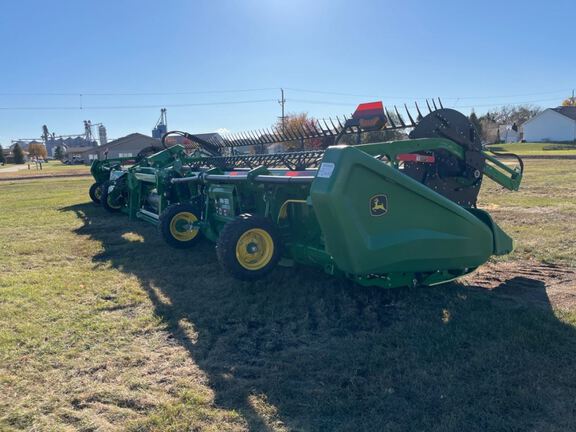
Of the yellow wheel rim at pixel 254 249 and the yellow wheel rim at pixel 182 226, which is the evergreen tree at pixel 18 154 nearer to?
the yellow wheel rim at pixel 182 226

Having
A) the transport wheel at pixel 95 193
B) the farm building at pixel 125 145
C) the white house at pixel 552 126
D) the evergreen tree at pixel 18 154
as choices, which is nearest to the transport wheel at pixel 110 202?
the transport wheel at pixel 95 193

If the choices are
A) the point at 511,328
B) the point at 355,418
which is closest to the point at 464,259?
the point at 511,328

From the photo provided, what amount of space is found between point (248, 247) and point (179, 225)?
2.24 m

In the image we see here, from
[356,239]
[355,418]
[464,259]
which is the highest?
[356,239]

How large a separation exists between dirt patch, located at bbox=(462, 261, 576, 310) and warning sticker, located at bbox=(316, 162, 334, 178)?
7.33ft

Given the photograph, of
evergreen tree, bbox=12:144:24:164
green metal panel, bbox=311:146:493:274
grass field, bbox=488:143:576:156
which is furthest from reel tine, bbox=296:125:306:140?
evergreen tree, bbox=12:144:24:164

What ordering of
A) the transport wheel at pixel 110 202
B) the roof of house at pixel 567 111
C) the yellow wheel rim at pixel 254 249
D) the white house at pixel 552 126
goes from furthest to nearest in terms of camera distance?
1. the white house at pixel 552 126
2. the roof of house at pixel 567 111
3. the transport wheel at pixel 110 202
4. the yellow wheel rim at pixel 254 249

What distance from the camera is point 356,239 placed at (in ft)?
12.1

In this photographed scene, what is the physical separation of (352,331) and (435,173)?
1.97 m

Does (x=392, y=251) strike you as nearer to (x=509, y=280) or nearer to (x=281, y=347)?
(x=281, y=347)

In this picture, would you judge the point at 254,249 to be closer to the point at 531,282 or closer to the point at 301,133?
the point at 301,133

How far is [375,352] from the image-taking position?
3488mm

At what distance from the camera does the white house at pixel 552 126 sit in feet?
222

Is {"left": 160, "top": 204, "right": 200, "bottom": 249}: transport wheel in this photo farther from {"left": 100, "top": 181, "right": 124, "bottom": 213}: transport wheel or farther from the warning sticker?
{"left": 100, "top": 181, "right": 124, "bottom": 213}: transport wheel
